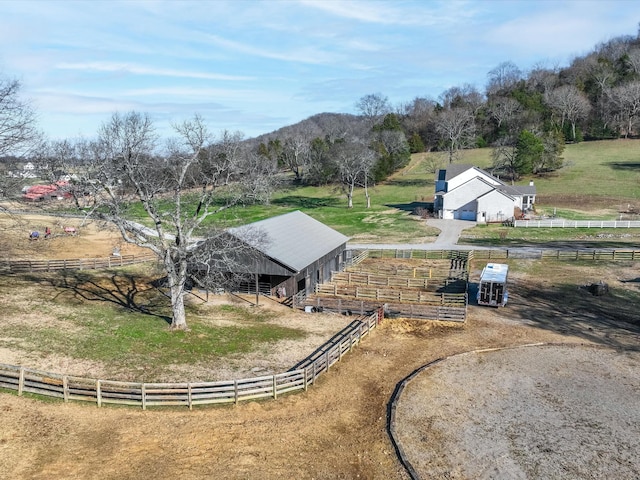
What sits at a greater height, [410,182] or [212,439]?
[410,182]

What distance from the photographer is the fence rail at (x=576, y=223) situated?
199ft

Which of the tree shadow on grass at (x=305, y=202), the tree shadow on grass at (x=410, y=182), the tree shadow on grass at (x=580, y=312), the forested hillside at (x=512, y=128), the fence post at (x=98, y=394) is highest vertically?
the forested hillside at (x=512, y=128)

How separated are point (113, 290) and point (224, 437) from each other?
21.1 meters

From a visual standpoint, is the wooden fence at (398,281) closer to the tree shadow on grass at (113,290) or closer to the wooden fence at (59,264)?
the tree shadow on grass at (113,290)

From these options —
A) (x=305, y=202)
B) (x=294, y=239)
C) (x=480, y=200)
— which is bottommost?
(x=305, y=202)

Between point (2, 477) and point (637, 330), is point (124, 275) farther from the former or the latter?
point (637, 330)

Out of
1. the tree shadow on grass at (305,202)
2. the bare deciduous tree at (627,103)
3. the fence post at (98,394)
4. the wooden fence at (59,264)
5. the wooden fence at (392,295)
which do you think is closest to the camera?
the fence post at (98,394)

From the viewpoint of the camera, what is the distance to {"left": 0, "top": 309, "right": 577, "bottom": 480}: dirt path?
47.5 ft

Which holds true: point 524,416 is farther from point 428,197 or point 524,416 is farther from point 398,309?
point 428,197

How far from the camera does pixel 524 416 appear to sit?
18375 millimetres

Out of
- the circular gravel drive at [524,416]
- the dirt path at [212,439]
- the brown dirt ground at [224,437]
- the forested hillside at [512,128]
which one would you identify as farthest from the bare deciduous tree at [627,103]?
the dirt path at [212,439]

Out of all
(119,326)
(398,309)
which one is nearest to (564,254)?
(398,309)

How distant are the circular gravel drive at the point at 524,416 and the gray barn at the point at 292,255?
1332 centimetres

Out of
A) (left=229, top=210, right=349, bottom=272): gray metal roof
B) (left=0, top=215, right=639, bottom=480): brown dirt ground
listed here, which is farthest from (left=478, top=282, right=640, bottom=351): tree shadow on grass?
(left=229, top=210, right=349, bottom=272): gray metal roof
